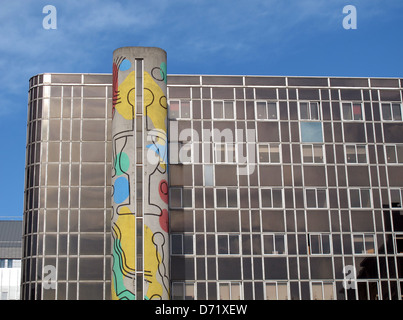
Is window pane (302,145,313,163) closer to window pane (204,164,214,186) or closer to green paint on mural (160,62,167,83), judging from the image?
window pane (204,164,214,186)

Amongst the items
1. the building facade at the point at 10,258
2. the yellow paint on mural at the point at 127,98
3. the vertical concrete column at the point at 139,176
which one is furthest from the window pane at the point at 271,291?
the building facade at the point at 10,258

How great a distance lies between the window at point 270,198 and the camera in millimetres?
53750

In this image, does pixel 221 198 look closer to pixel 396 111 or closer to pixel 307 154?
pixel 307 154

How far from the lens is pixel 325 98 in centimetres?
5669

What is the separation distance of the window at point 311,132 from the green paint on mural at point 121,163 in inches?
637

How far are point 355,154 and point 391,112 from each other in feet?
17.8

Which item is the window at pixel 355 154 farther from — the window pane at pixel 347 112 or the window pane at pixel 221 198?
the window pane at pixel 221 198

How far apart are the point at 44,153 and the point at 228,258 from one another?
18094 mm

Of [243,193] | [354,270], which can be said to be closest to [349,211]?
[354,270]

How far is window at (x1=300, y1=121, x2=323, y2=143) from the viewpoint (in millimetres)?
55719

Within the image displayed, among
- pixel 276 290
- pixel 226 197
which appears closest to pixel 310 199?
pixel 226 197

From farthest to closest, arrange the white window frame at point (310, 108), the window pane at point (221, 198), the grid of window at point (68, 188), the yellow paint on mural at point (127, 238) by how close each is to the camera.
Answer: the white window frame at point (310, 108), the window pane at point (221, 198), the grid of window at point (68, 188), the yellow paint on mural at point (127, 238)

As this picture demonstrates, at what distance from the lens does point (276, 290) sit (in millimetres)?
51719
